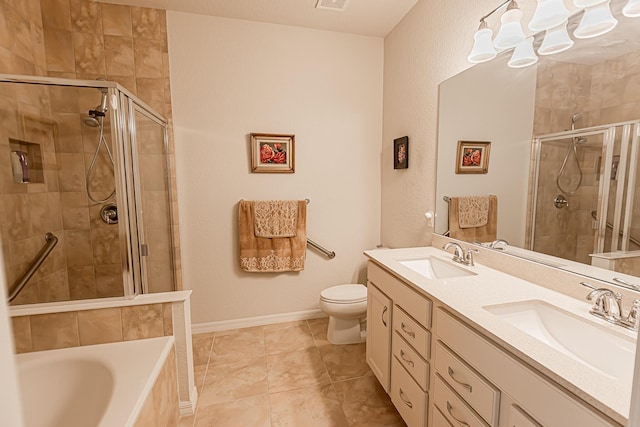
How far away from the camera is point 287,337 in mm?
2396

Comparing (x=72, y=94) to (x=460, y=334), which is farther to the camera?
(x=72, y=94)

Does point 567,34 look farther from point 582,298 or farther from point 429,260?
point 429,260

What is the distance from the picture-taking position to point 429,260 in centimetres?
179

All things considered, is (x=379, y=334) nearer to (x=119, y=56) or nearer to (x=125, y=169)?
(x=125, y=169)

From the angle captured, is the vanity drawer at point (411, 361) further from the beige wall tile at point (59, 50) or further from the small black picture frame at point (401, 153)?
the beige wall tile at point (59, 50)

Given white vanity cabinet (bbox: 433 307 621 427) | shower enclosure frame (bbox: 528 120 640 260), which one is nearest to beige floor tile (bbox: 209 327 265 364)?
white vanity cabinet (bbox: 433 307 621 427)

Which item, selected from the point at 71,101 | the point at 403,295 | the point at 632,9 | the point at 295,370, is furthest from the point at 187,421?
the point at 632,9

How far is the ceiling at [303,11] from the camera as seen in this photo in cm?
211

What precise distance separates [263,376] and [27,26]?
281 cm

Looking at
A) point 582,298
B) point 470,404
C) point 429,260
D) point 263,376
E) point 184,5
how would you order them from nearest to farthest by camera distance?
point 470,404 < point 582,298 < point 429,260 < point 263,376 < point 184,5

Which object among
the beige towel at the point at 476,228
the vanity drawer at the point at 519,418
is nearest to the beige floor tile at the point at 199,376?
the vanity drawer at the point at 519,418

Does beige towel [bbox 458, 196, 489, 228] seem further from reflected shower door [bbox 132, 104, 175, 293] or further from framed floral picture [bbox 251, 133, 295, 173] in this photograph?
reflected shower door [bbox 132, 104, 175, 293]

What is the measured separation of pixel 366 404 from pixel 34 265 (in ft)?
7.29

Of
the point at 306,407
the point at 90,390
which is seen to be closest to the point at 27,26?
the point at 90,390
